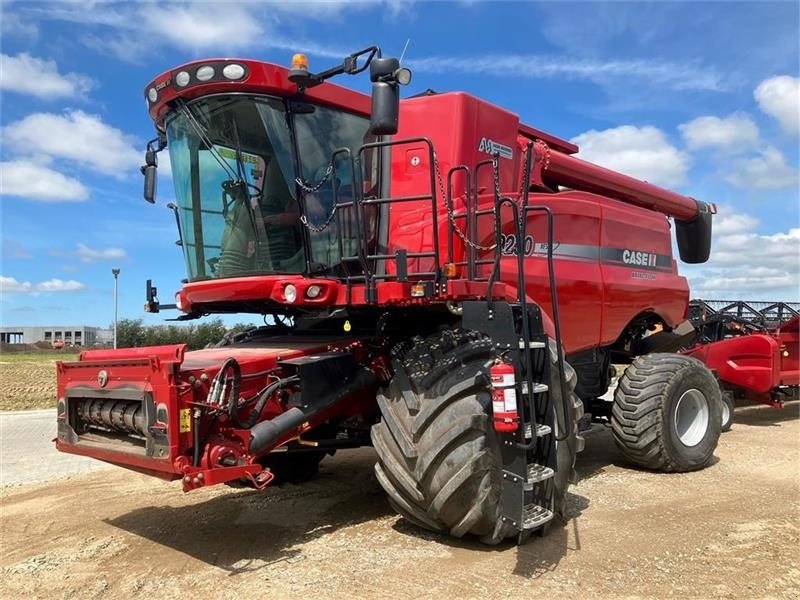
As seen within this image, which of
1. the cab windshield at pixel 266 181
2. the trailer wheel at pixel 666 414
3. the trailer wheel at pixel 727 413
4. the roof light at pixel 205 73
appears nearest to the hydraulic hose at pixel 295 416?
the cab windshield at pixel 266 181

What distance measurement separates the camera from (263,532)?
485cm

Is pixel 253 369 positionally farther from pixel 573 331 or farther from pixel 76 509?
pixel 573 331

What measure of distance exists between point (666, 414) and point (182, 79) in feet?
16.3

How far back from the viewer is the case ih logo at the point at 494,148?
225 inches

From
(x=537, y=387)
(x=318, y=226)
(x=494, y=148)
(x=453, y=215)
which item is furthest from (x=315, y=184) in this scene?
(x=537, y=387)

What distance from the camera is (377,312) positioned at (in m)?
5.21

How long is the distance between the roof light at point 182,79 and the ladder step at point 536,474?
346 cm

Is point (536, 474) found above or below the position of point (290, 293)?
below

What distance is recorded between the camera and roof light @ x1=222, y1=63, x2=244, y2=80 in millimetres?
4793

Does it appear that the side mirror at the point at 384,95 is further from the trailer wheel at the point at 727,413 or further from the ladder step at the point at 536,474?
the trailer wheel at the point at 727,413

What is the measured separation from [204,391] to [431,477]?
1434mm

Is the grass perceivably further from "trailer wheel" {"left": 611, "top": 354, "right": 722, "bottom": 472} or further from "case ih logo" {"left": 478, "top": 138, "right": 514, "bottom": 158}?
"trailer wheel" {"left": 611, "top": 354, "right": 722, "bottom": 472}

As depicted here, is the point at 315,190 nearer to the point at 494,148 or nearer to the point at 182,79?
the point at 182,79

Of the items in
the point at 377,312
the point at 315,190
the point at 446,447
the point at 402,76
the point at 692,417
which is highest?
the point at 402,76
